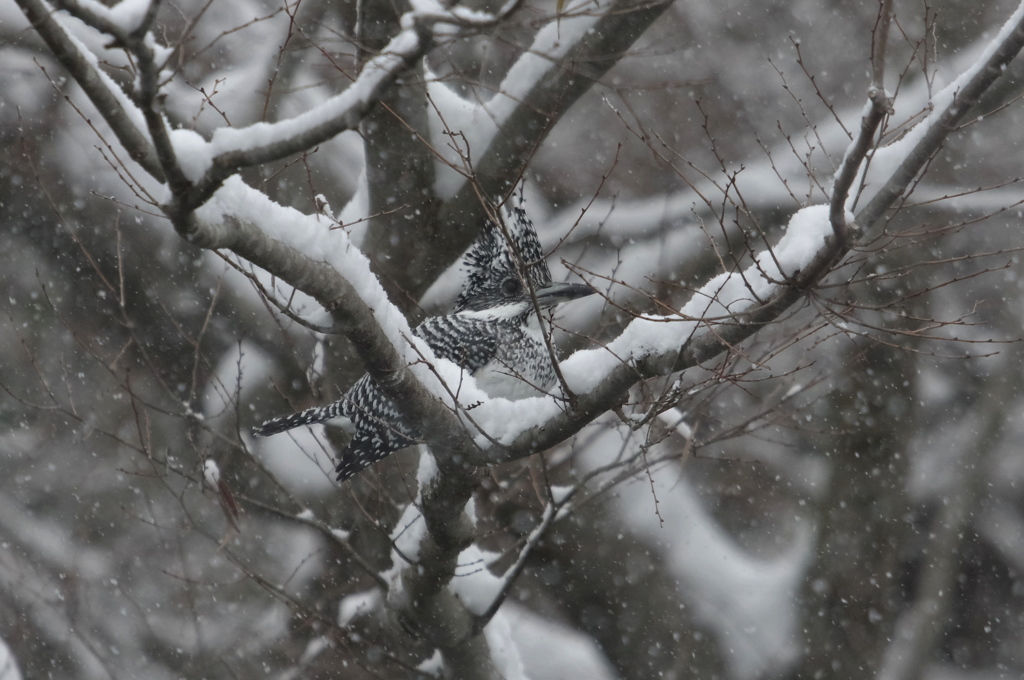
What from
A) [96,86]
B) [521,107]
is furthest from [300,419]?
[96,86]

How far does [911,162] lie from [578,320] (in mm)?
3837

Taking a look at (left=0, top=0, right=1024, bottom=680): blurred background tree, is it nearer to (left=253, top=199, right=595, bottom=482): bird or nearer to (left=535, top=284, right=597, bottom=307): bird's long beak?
(left=253, top=199, right=595, bottom=482): bird

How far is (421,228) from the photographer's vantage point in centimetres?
479

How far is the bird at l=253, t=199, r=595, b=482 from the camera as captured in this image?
154 inches

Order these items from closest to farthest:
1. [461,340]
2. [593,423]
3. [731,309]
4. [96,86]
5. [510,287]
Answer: [96,86] < [731,309] < [461,340] < [510,287] < [593,423]

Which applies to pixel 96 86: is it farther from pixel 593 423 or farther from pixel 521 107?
pixel 593 423

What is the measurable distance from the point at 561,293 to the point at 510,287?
2.04 ft

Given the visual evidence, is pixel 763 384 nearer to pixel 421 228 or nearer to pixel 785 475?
pixel 785 475

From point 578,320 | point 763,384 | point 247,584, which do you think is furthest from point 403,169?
point 247,584

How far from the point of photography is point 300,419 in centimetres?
425

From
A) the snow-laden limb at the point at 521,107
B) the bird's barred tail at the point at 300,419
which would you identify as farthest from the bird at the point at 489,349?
the snow-laden limb at the point at 521,107

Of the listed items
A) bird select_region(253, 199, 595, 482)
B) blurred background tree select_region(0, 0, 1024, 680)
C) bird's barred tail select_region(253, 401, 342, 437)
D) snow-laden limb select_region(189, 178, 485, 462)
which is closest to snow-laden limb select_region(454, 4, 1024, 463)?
snow-laden limb select_region(189, 178, 485, 462)

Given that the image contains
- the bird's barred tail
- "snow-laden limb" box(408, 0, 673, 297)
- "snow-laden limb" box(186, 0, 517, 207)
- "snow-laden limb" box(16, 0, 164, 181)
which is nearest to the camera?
"snow-laden limb" box(16, 0, 164, 181)

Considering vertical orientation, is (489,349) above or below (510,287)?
below
